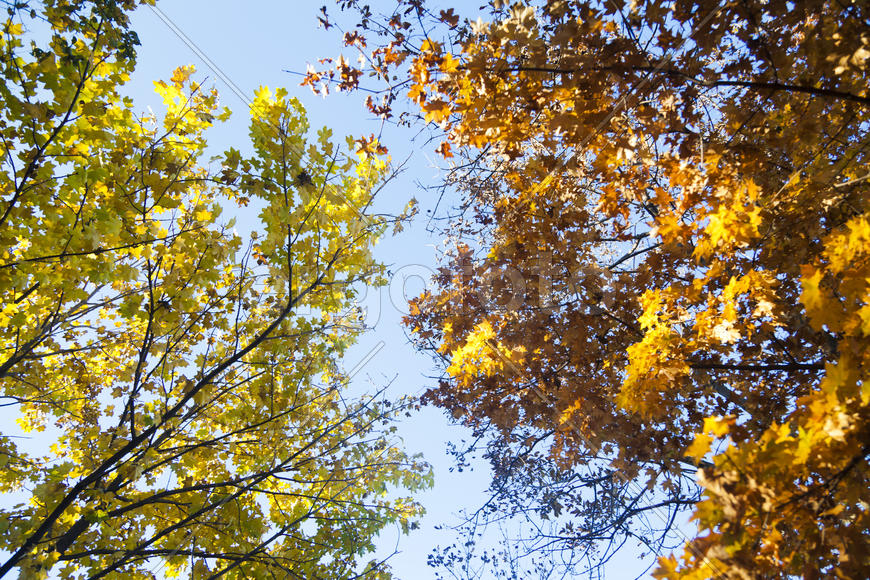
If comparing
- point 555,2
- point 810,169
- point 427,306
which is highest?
point 427,306

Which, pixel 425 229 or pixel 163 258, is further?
pixel 425 229

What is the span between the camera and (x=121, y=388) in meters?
4.62

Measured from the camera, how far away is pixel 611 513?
5.31 meters

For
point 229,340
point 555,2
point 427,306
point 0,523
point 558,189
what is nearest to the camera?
point 555,2

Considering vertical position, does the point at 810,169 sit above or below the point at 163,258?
below

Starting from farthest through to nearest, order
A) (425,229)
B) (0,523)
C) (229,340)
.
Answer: (425,229) → (229,340) → (0,523)

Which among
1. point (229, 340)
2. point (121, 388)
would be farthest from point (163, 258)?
point (121, 388)

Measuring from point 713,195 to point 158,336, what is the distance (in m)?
4.18

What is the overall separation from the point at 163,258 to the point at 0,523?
6.68 feet

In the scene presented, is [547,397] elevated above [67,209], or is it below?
below

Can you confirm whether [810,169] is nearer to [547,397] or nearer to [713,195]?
[713,195]

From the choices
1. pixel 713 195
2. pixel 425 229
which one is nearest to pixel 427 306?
pixel 425 229

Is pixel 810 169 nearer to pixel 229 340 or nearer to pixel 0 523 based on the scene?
pixel 229 340

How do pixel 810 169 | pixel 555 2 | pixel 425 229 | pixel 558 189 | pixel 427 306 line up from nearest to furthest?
1. pixel 555 2
2. pixel 810 169
3. pixel 558 189
4. pixel 425 229
5. pixel 427 306
